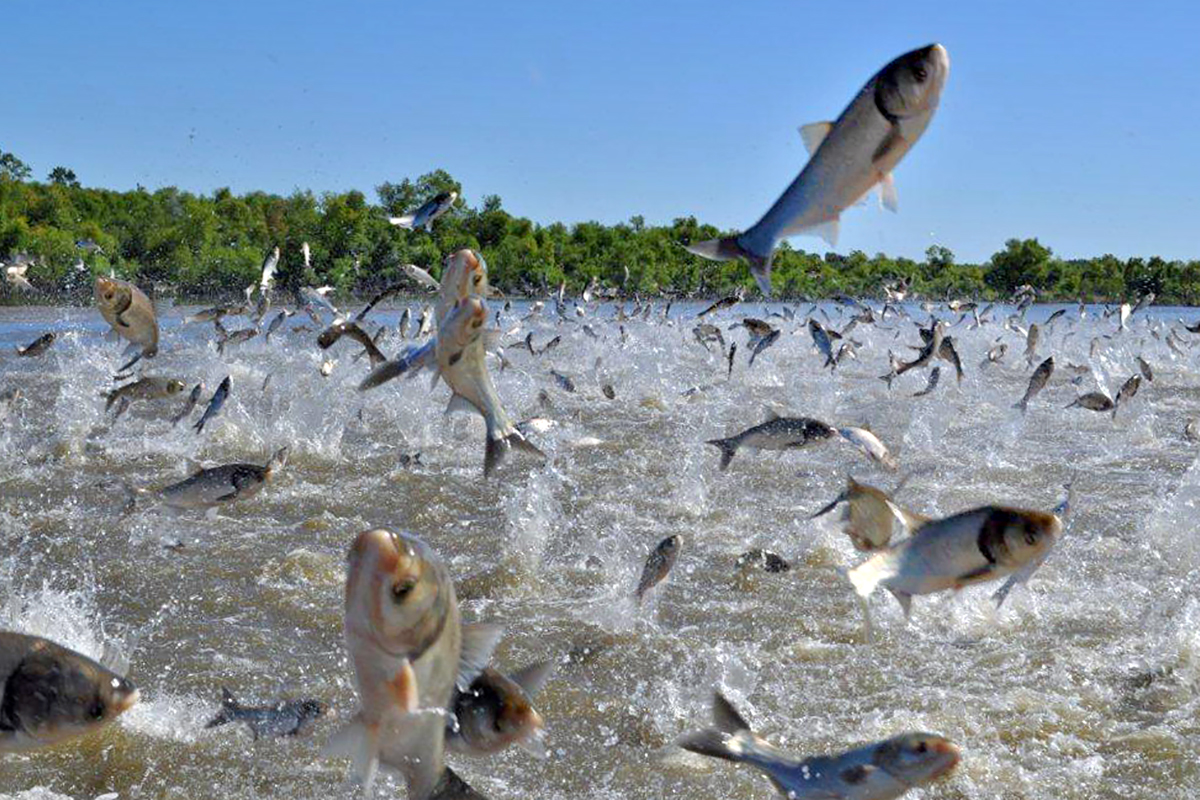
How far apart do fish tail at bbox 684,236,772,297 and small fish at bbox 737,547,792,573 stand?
4237 mm

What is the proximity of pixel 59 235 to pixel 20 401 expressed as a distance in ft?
126

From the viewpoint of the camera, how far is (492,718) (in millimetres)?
2268

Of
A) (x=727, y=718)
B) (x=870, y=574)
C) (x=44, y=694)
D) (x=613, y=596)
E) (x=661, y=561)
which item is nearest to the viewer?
(x=44, y=694)

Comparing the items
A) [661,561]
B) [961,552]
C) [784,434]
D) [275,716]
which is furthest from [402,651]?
[784,434]

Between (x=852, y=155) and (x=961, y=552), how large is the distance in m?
0.98

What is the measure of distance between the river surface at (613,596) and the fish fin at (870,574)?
158 centimetres

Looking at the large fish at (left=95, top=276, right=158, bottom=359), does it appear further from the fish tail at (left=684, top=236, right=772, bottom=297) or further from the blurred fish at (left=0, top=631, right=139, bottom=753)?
the fish tail at (left=684, top=236, right=772, bottom=297)

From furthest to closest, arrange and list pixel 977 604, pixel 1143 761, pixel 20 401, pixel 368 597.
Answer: pixel 20 401, pixel 977 604, pixel 1143 761, pixel 368 597

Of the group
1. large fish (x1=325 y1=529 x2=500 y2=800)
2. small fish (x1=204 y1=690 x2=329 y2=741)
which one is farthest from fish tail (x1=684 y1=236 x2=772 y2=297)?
small fish (x1=204 y1=690 x2=329 y2=741)

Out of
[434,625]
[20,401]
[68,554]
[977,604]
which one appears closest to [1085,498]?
[977,604]

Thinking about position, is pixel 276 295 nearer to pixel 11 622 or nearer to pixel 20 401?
pixel 20 401

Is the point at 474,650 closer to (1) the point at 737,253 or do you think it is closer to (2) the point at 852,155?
(1) the point at 737,253

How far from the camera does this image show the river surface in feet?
14.3

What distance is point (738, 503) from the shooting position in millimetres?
9094
